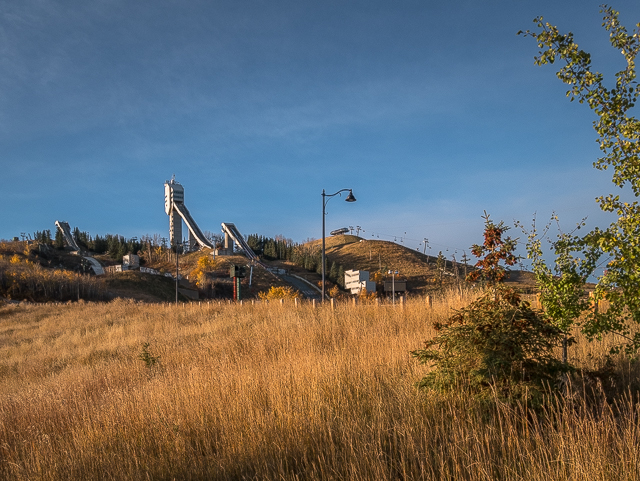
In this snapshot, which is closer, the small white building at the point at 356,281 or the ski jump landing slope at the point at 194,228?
the small white building at the point at 356,281

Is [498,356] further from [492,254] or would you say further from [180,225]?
[180,225]

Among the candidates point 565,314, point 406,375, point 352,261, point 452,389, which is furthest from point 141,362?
point 352,261

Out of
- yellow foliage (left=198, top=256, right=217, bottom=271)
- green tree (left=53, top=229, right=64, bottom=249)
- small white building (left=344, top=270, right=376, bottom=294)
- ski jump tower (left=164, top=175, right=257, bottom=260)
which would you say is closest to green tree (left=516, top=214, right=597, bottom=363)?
small white building (left=344, top=270, right=376, bottom=294)

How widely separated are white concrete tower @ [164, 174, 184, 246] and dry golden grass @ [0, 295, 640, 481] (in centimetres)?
8994

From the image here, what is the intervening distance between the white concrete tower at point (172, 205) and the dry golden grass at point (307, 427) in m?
89.9

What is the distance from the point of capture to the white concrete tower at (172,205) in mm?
95938

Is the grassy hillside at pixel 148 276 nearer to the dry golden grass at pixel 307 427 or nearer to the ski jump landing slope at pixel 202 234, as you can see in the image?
the ski jump landing slope at pixel 202 234

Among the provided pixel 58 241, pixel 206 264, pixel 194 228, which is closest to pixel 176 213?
pixel 194 228

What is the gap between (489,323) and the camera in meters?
4.35

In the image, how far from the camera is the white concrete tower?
315 feet

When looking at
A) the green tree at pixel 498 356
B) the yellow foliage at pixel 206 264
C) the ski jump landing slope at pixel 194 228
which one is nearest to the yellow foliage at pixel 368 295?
the green tree at pixel 498 356

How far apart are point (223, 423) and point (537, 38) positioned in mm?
5455

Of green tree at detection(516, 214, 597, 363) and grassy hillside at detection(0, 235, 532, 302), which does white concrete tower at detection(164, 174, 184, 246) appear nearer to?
grassy hillside at detection(0, 235, 532, 302)

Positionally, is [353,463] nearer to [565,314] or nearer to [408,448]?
[408,448]
